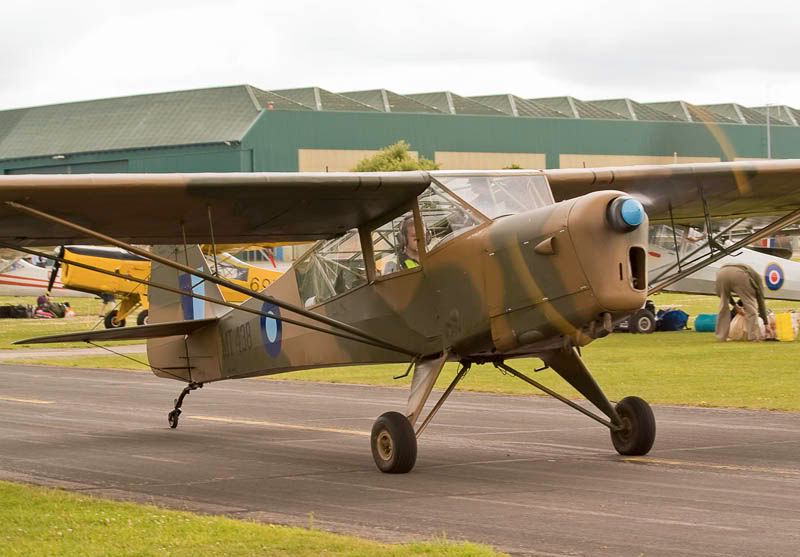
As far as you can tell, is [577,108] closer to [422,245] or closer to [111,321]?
[111,321]

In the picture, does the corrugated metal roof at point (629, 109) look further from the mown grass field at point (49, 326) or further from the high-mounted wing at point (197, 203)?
the high-mounted wing at point (197, 203)

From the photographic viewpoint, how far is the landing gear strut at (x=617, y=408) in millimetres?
12789

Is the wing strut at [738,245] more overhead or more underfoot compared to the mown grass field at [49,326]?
more underfoot

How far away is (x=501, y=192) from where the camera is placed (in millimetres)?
12266

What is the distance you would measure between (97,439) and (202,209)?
4.63m

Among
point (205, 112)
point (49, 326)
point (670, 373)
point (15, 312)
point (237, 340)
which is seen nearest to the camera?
point (237, 340)

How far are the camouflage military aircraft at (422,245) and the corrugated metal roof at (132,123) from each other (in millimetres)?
71831

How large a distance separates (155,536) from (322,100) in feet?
278

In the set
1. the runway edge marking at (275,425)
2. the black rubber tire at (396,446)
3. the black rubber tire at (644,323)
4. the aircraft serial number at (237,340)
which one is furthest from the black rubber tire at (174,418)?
the black rubber tire at (644,323)

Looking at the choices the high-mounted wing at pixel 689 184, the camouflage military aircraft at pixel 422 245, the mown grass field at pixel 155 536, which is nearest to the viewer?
the mown grass field at pixel 155 536

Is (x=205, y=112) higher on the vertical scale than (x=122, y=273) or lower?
higher

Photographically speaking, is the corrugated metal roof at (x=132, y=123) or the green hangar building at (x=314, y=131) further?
the corrugated metal roof at (x=132, y=123)

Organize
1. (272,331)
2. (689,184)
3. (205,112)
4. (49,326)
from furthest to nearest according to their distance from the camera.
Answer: (205,112) < (49,326) < (272,331) < (689,184)

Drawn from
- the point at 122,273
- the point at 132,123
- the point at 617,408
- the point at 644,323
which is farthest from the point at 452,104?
the point at 617,408
